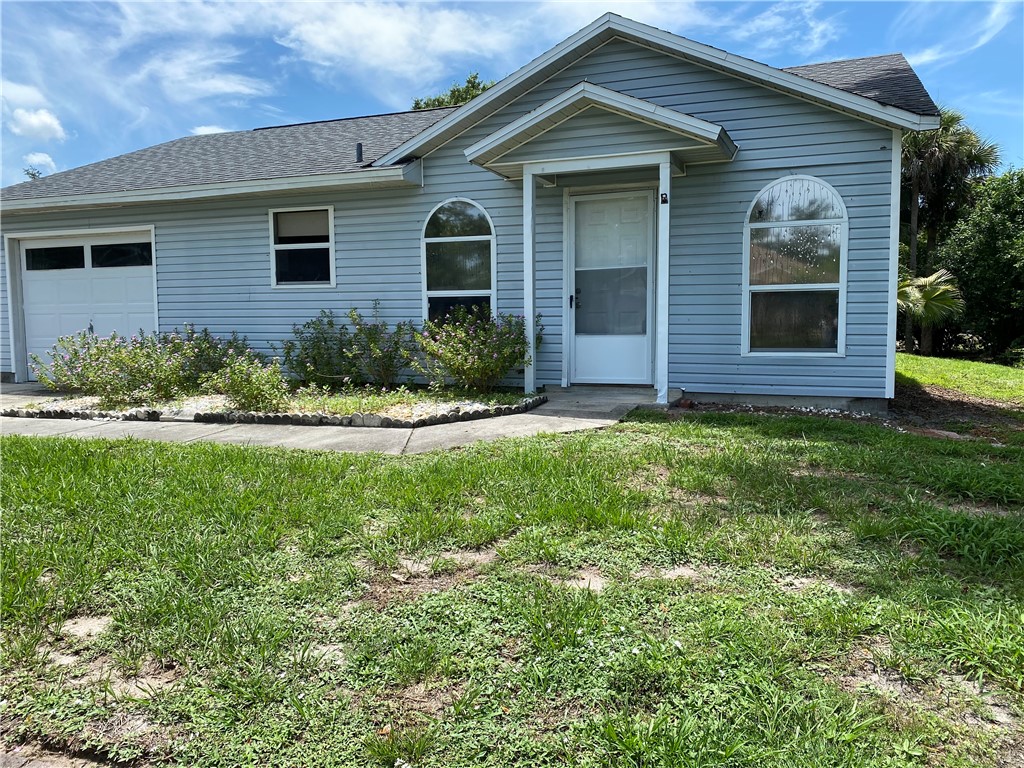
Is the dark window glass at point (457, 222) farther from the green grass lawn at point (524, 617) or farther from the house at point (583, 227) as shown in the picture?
the green grass lawn at point (524, 617)

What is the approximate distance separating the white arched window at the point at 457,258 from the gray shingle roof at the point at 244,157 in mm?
1324

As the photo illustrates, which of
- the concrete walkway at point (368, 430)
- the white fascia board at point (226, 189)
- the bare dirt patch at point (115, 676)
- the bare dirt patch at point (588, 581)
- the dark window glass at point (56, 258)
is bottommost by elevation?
the bare dirt patch at point (115, 676)

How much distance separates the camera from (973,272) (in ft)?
54.4

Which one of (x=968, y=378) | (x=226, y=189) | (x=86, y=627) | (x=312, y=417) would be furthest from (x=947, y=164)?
(x=86, y=627)

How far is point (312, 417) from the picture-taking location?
22.3ft

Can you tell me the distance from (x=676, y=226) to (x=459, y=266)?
288 cm

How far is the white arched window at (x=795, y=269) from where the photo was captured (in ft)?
23.7

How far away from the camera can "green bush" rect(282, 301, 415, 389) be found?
885 cm

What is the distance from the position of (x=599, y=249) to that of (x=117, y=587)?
21.8 feet

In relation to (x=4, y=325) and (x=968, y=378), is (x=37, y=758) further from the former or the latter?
(x=968, y=378)

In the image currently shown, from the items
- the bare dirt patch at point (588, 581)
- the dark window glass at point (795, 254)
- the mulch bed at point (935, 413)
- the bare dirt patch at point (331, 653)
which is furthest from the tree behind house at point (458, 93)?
the bare dirt patch at point (331, 653)

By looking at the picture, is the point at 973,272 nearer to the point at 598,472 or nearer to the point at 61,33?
the point at 598,472

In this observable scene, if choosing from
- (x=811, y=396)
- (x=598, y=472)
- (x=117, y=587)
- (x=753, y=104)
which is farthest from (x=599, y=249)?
(x=117, y=587)

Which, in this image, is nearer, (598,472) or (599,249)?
(598,472)
